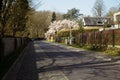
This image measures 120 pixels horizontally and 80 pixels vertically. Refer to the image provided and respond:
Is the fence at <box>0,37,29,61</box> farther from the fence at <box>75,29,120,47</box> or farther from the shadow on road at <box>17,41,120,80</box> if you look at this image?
the fence at <box>75,29,120,47</box>

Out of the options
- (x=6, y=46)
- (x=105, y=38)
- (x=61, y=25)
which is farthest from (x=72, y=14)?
(x=6, y=46)

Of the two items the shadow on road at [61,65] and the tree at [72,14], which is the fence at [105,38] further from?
→ the tree at [72,14]

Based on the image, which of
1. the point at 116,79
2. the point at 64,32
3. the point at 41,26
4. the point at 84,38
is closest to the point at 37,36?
the point at 41,26

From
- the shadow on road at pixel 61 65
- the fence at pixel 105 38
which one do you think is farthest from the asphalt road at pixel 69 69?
the fence at pixel 105 38

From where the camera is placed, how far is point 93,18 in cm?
11256

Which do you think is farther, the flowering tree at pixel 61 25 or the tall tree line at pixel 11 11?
the flowering tree at pixel 61 25

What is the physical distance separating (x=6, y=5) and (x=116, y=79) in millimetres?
19310

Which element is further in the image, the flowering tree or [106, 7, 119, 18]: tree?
[106, 7, 119, 18]: tree

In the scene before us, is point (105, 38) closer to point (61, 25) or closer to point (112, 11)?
point (61, 25)

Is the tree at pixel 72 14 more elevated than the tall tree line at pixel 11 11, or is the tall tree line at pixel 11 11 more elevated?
the tree at pixel 72 14

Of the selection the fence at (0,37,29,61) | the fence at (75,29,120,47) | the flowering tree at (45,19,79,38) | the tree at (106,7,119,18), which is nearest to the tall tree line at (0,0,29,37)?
the fence at (0,37,29,61)

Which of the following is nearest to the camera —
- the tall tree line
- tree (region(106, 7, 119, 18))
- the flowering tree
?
the tall tree line

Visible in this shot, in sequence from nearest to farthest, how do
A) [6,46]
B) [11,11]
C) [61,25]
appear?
[6,46]
[11,11]
[61,25]

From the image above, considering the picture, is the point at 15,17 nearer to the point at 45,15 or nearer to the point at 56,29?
the point at 56,29
